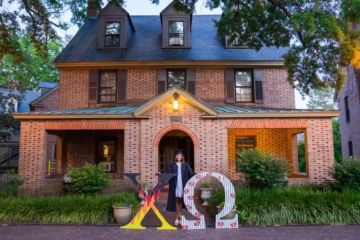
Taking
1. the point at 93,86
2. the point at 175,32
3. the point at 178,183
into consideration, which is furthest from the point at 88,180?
the point at 175,32

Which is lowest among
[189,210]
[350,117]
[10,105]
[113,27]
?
[189,210]

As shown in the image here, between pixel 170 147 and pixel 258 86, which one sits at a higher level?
pixel 258 86

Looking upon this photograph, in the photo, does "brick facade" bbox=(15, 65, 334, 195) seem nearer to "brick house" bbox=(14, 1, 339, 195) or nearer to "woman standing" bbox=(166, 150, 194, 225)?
"brick house" bbox=(14, 1, 339, 195)

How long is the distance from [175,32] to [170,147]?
5797 millimetres

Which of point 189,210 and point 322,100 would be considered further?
point 322,100

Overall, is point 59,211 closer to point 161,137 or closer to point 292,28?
point 161,137

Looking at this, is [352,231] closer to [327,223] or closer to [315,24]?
[327,223]

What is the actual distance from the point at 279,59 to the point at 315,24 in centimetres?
418

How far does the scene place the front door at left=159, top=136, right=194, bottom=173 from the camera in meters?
13.5

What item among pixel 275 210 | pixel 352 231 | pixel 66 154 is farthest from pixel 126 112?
pixel 352 231

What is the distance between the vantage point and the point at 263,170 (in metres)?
8.95

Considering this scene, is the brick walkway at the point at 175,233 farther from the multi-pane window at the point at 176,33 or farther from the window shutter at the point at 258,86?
the multi-pane window at the point at 176,33

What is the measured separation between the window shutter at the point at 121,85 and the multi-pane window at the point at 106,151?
1.99 metres

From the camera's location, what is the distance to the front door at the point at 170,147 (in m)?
13.5
